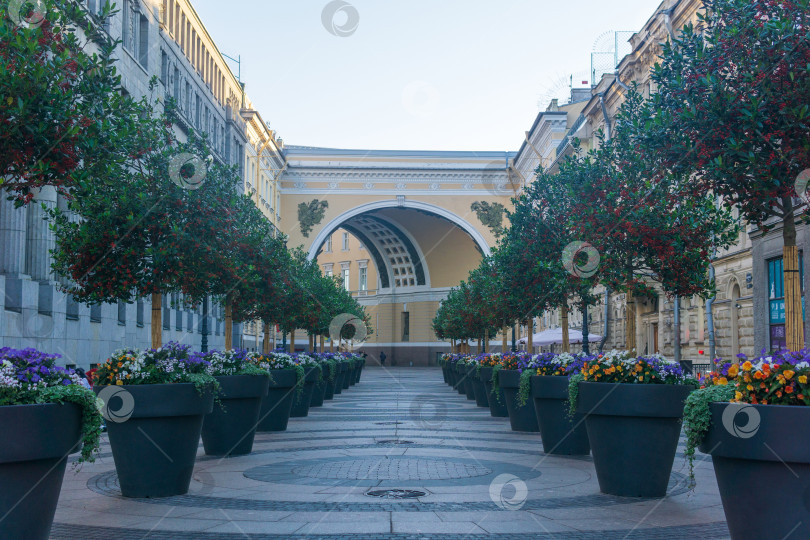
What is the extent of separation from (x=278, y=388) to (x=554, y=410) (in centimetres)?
487

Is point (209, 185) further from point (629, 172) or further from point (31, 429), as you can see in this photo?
point (31, 429)

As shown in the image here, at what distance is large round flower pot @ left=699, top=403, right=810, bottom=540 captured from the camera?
15.5ft

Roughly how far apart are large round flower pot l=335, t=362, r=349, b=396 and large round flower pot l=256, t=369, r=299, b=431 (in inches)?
572

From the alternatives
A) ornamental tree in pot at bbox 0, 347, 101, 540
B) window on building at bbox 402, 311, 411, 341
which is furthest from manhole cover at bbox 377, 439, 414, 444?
window on building at bbox 402, 311, 411, 341

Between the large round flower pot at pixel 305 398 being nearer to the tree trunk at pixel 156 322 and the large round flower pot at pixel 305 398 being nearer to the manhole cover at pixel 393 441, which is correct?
the manhole cover at pixel 393 441

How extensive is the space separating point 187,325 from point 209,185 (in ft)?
92.6

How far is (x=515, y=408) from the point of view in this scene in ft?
49.2

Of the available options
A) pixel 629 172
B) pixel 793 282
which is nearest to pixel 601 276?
pixel 629 172

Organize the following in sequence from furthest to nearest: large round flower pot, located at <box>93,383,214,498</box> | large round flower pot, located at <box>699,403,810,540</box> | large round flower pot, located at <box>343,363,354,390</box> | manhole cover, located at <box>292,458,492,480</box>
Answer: large round flower pot, located at <box>343,363,354,390</box> < manhole cover, located at <box>292,458,492,480</box> < large round flower pot, located at <box>93,383,214,498</box> < large round flower pot, located at <box>699,403,810,540</box>

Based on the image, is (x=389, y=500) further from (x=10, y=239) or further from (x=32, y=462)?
(x=10, y=239)

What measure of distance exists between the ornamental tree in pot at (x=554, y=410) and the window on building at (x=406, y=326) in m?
75.2

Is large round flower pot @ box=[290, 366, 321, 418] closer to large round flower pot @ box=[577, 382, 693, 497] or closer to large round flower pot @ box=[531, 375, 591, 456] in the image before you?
large round flower pot @ box=[531, 375, 591, 456]

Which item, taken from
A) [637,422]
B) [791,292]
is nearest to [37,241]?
[637,422]

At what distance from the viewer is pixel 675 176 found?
10344mm
